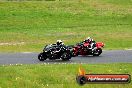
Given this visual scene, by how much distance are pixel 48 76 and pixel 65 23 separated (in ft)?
107

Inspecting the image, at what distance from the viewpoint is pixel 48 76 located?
21.6 metres

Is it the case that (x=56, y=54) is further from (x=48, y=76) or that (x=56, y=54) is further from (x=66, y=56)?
(x=48, y=76)

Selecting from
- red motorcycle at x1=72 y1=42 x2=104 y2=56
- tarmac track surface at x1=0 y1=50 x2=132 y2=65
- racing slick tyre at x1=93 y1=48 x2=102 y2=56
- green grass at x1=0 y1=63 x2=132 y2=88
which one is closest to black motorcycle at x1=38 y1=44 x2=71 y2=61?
tarmac track surface at x1=0 y1=50 x2=132 y2=65

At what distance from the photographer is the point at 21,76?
2136cm

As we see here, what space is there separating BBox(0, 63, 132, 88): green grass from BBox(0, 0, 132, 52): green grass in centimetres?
1100

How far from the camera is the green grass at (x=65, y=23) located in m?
40.1

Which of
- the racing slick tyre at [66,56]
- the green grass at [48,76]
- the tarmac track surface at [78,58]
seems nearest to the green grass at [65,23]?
the tarmac track surface at [78,58]

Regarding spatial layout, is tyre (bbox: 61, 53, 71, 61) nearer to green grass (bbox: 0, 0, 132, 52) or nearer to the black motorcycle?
the black motorcycle

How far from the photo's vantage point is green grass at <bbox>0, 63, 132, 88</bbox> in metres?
20.3

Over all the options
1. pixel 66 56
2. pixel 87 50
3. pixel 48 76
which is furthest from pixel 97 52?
pixel 48 76

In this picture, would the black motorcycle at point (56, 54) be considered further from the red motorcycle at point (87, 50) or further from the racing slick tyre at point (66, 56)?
the red motorcycle at point (87, 50)

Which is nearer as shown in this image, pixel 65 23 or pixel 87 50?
pixel 87 50

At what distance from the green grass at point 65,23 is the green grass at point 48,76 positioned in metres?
11.0

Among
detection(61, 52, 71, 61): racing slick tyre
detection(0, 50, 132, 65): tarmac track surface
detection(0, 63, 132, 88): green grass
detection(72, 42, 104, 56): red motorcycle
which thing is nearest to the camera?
detection(0, 63, 132, 88): green grass
